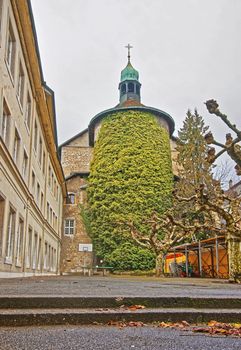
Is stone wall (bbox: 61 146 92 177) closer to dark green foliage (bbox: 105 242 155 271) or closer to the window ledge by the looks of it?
dark green foliage (bbox: 105 242 155 271)

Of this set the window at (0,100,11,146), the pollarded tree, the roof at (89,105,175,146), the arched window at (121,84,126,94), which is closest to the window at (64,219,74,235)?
the roof at (89,105,175,146)

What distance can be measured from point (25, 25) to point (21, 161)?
16.9 ft

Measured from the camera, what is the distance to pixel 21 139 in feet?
55.1

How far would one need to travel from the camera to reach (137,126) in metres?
36.5

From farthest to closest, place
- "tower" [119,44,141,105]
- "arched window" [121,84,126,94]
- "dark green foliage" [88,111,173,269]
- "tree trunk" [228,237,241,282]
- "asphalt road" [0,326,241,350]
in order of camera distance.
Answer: "arched window" [121,84,126,94]
"tower" [119,44,141,105]
"dark green foliage" [88,111,173,269]
"tree trunk" [228,237,241,282]
"asphalt road" [0,326,241,350]

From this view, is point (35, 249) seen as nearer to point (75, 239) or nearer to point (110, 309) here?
point (75, 239)

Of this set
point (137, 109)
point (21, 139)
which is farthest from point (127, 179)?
point (21, 139)

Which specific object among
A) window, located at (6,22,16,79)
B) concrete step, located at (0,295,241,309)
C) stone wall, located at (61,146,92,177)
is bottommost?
concrete step, located at (0,295,241,309)

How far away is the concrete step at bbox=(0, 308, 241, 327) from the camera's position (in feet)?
13.0

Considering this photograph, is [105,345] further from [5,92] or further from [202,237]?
[202,237]

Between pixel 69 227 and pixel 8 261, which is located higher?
pixel 69 227

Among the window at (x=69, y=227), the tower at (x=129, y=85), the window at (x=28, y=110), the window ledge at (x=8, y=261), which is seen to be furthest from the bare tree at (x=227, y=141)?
the tower at (x=129, y=85)

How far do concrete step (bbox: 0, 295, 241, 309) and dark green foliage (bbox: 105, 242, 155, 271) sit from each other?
2782 centimetres

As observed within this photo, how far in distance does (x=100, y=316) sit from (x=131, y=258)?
28.7 metres
